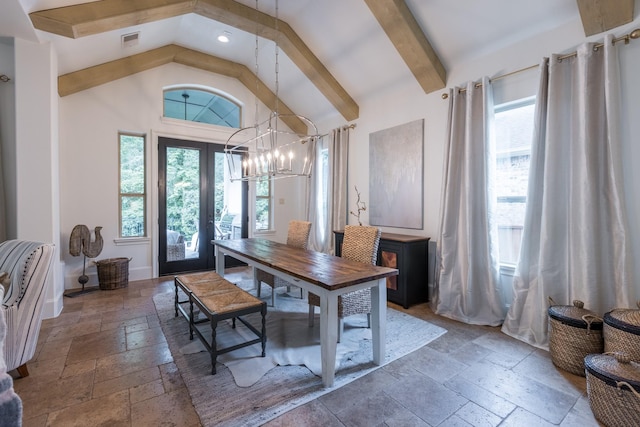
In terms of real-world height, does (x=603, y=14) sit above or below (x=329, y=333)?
above

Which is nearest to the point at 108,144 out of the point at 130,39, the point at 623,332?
the point at 130,39

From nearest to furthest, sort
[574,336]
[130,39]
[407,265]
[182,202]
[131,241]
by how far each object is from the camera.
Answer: [574,336] < [407,265] < [130,39] < [131,241] < [182,202]

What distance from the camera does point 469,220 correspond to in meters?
3.09

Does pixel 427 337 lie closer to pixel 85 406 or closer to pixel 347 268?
pixel 347 268

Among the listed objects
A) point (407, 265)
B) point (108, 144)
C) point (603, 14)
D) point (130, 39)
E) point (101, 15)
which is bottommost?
point (407, 265)

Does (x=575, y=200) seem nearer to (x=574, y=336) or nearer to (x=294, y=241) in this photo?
(x=574, y=336)

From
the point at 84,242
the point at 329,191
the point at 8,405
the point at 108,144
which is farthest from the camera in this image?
the point at 329,191

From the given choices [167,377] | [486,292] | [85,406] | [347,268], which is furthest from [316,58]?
[85,406]

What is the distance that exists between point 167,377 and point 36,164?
2.57m

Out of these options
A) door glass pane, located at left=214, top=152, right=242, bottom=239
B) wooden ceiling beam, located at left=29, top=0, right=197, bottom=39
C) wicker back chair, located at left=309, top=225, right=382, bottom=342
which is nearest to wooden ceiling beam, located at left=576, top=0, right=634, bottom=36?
wicker back chair, located at left=309, top=225, right=382, bottom=342

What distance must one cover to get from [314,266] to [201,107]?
4097 millimetres

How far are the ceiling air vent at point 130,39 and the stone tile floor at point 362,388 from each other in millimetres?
3322

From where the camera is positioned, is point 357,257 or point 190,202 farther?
point 190,202

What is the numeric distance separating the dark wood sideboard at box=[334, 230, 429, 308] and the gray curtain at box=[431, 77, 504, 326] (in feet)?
0.68
